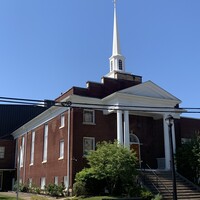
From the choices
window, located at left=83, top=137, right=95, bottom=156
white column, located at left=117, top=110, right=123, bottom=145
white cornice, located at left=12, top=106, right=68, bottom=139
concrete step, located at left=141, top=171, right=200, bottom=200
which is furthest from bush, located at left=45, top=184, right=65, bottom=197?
concrete step, located at left=141, top=171, right=200, bottom=200

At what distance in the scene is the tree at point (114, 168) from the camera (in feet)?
83.4

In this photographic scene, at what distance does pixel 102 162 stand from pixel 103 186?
2907mm

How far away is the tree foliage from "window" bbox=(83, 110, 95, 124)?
8.52 meters

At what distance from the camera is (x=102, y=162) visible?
26.2 meters

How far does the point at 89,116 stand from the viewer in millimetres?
32844

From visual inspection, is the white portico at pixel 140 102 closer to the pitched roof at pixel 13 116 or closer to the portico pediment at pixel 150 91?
the portico pediment at pixel 150 91

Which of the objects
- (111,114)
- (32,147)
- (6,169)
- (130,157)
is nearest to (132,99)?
(111,114)

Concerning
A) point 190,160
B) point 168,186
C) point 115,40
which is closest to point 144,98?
point 190,160

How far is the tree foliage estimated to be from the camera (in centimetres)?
3031

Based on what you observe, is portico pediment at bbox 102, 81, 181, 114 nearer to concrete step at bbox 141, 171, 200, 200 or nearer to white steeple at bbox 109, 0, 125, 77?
concrete step at bbox 141, 171, 200, 200

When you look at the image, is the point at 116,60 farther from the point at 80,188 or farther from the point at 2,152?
the point at 2,152

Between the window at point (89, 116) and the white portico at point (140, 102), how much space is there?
1.69m

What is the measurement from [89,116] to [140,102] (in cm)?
502

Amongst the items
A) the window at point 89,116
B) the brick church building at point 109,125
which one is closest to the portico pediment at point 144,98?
the brick church building at point 109,125
